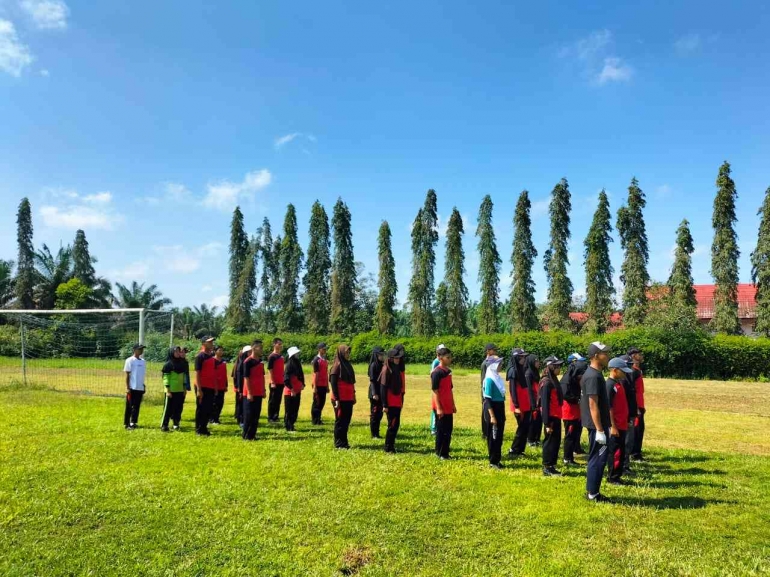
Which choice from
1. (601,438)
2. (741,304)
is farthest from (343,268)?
(601,438)

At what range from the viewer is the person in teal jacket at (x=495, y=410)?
7.62 metres

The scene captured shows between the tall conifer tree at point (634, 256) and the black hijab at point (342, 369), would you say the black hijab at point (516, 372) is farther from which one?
the tall conifer tree at point (634, 256)

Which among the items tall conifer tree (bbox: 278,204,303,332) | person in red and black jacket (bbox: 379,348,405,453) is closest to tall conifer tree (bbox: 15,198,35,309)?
tall conifer tree (bbox: 278,204,303,332)

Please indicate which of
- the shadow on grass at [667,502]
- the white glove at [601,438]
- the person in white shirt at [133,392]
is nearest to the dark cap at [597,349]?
the white glove at [601,438]

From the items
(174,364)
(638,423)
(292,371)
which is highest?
(174,364)

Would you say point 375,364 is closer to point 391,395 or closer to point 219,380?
point 391,395

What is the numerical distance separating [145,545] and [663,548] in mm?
4895

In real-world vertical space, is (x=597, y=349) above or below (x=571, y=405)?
above

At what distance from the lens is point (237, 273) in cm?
5391

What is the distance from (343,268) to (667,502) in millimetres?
43465

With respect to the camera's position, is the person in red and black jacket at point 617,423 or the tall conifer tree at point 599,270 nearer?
the person in red and black jacket at point 617,423

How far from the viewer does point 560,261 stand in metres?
41.7

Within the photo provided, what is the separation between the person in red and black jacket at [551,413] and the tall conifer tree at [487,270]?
3567cm

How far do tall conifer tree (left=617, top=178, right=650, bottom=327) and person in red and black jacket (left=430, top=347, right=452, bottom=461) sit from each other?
35.9m
